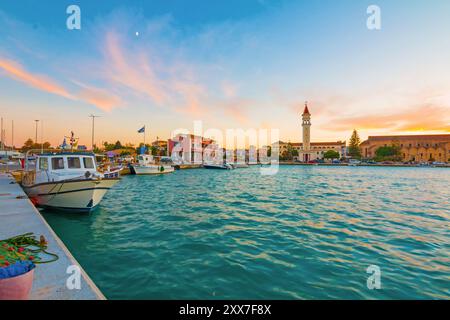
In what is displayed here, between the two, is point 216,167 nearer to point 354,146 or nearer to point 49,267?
point 49,267

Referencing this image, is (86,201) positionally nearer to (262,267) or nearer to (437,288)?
(262,267)

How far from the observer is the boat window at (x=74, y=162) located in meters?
14.3

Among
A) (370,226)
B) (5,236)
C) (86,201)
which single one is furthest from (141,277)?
(370,226)

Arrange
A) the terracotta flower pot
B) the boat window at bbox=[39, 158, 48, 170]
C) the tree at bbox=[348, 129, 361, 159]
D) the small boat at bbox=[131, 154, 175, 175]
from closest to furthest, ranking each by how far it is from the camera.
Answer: the terracotta flower pot, the boat window at bbox=[39, 158, 48, 170], the small boat at bbox=[131, 154, 175, 175], the tree at bbox=[348, 129, 361, 159]

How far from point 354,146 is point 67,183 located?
5835 inches

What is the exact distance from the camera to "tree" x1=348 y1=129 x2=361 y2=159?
132m

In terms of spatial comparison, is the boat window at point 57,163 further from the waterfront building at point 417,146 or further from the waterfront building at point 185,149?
the waterfront building at point 417,146

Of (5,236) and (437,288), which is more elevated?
(5,236)

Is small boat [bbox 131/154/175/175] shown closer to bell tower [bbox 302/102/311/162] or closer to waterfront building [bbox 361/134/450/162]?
bell tower [bbox 302/102/311/162]

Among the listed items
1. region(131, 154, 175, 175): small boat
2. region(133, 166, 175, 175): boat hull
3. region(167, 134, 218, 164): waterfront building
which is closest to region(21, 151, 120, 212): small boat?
region(133, 166, 175, 175): boat hull

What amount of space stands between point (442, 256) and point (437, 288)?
9.21 feet

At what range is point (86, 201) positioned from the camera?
13031 millimetres

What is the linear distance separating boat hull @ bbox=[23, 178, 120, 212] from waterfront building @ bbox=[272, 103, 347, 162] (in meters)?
129
